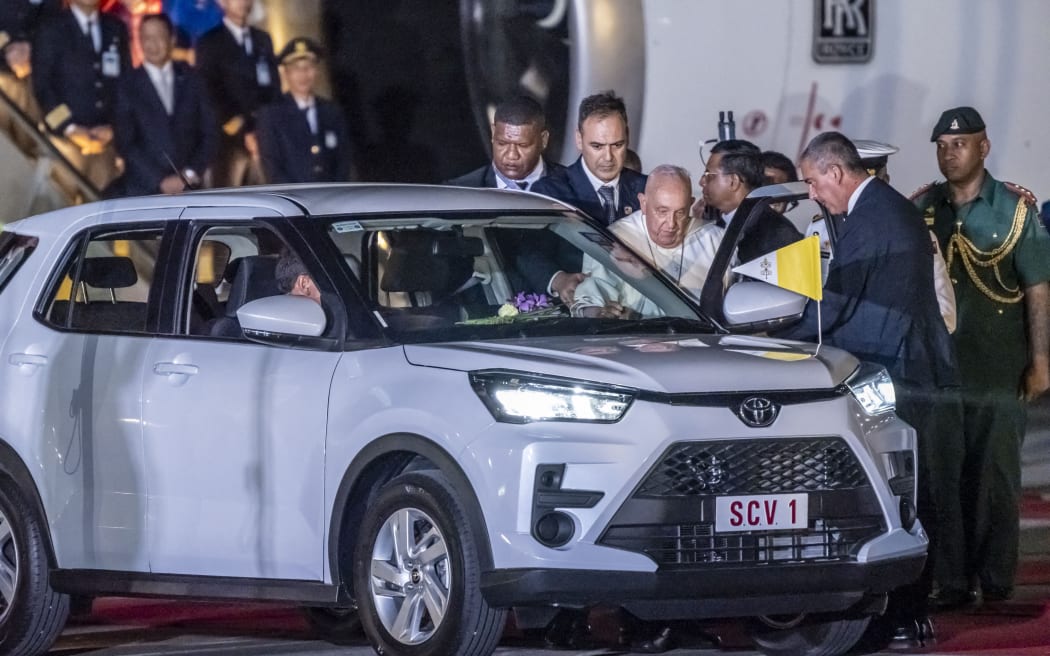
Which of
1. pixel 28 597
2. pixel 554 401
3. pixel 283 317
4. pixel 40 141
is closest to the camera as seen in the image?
pixel 554 401

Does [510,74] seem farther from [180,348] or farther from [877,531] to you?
[877,531]

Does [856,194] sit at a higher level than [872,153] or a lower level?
lower

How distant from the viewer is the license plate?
723 cm

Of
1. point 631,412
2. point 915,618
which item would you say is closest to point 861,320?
point 915,618

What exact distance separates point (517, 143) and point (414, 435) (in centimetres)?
330

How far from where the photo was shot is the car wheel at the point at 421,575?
7203 mm

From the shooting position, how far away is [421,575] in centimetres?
740

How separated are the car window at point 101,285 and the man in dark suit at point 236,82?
1.29 meters

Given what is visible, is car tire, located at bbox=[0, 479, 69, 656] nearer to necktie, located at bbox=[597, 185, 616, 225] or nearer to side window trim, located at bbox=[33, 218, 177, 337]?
side window trim, located at bbox=[33, 218, 177, 337]

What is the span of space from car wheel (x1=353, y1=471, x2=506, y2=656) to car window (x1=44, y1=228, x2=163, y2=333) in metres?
1.70

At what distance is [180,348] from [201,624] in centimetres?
203

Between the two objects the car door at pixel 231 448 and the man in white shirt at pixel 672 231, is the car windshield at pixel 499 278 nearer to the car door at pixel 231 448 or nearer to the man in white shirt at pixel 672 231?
the car door at pixel 231 448

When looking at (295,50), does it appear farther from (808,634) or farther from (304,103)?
(808,634)

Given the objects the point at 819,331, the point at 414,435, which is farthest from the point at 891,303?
the point at 414,435
